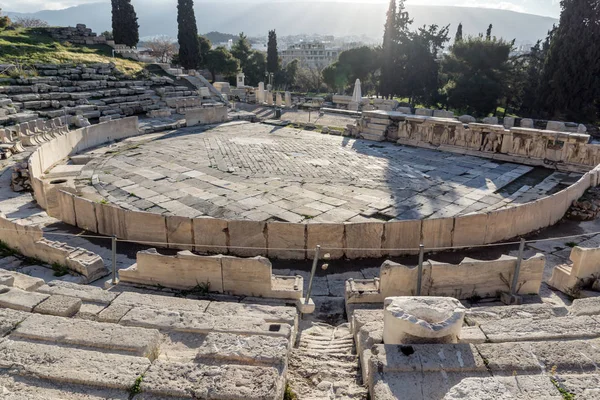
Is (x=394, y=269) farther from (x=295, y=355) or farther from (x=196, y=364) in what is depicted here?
(x=196, y=364)

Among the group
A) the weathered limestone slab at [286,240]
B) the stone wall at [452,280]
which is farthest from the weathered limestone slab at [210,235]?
the stone wall at [452,280]

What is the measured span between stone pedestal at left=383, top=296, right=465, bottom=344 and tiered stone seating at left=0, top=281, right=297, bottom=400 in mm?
1053

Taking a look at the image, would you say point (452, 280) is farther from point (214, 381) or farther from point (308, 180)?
point (308, 180)

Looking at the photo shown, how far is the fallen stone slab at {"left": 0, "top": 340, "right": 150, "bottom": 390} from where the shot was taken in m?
3.51

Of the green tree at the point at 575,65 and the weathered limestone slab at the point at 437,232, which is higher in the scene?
the green tree at the point at 575,65

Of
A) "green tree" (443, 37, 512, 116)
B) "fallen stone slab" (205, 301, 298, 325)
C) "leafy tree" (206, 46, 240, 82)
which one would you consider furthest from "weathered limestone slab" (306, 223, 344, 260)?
"leafy tree" (206, 46, 240, 82)

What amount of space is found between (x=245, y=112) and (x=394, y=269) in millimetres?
19602

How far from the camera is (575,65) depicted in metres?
23.9

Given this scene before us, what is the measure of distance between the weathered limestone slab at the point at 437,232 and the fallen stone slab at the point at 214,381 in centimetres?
500

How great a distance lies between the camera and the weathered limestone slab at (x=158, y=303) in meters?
5.24

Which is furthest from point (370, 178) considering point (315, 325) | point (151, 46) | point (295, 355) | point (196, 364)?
point (151, 46)

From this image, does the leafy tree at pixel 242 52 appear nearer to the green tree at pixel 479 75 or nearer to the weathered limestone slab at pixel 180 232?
the green tree at pixel 479 75

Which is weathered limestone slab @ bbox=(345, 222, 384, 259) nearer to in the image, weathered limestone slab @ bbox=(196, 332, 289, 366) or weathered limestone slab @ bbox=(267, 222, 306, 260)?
weathered limestone slab @ bbox=(267, 222, 306, 260)

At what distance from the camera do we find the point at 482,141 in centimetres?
1591
